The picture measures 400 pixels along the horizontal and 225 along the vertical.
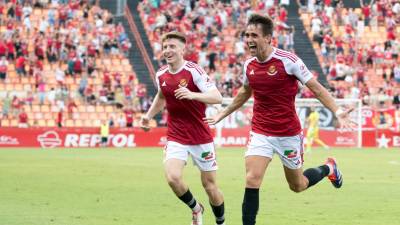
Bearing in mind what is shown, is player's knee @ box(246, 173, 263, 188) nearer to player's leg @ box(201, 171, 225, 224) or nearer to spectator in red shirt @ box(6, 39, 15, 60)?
player's leg @ box(201, 171, 225, 224)

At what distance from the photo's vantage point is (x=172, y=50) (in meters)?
13.2

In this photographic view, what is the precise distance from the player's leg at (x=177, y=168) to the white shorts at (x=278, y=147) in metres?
0.98

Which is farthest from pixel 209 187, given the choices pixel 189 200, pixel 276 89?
pixel 276 89

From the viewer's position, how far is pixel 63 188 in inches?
830

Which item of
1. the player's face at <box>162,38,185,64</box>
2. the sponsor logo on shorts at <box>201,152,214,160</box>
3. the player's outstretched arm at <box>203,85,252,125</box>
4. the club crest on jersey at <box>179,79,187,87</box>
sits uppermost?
the player's face at <box>162,38,185,64</box>

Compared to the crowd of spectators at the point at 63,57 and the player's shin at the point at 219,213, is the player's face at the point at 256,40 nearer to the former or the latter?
the player's shin at the point at 219,213

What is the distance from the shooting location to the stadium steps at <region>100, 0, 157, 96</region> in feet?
167

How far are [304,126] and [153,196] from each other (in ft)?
97.1

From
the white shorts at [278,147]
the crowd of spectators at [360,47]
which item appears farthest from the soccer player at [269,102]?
the crowd of spectators at [360,47]

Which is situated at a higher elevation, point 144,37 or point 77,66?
point 144,37

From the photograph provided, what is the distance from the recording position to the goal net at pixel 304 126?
47.8 metres

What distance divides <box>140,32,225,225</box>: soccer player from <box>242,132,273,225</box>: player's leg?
81cm

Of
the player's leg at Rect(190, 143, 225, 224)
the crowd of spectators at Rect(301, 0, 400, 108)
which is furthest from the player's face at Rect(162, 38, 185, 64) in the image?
the crowd of spectators at Rect(301, 0, 400, 108)

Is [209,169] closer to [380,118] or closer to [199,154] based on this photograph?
[199,154]
